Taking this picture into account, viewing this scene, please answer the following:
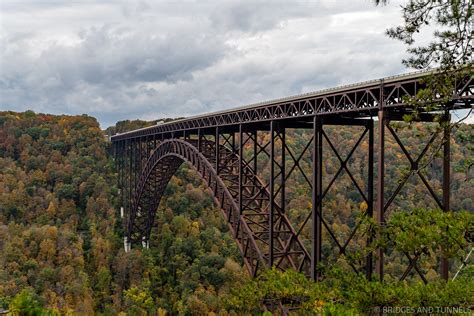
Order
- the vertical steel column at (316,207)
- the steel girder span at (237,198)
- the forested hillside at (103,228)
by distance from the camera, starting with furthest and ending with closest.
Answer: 1. the forested hillside at (103,228)
2. the steel girder span at (237,198)
3. the vertical steel column at (316,207)

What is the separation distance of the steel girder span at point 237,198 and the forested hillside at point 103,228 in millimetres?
7206

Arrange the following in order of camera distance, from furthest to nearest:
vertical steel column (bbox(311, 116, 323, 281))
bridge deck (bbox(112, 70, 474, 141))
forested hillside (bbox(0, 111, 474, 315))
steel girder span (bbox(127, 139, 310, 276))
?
forested hillside (bbox(0, 111, 474, 315)) < steel girder span (bbox(127, 139, 310, 276)) < vertical steel column (bbox(311, 116, 323, 281)) < bridge deck (bbox(112, 70, 474, 141))

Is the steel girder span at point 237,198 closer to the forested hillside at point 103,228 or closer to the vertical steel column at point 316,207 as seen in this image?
the vertical steel column at point 316,207

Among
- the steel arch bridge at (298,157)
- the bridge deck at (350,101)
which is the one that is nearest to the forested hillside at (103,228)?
the steel arch bridge at (298,157)

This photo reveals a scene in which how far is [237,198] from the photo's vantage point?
Answer: 2431cm

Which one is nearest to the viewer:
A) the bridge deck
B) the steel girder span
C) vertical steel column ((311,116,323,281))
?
the bridge deck

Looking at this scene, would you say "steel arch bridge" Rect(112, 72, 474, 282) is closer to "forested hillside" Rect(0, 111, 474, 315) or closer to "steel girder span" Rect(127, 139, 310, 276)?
"steel girder span" Rect(127, 139, 310, 276)

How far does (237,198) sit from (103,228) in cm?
3124

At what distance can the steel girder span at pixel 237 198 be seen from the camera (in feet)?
62.1

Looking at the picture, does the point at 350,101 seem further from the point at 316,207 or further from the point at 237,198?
the point at 237,198

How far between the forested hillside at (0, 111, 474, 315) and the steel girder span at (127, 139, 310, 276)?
721cm

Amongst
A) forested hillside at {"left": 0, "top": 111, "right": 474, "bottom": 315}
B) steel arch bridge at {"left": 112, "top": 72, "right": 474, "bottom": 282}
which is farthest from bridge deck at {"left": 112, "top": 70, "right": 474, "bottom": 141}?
forested hillside at {"left": 0, "top": 111, "right": 474, "bottom": 315}

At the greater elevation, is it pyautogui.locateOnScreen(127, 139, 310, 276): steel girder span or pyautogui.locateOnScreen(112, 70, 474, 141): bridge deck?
pyautogui.locateOnScreen(112, 70, 474, 141): bridge deck

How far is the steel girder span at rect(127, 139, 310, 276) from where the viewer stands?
18938 millimetres
